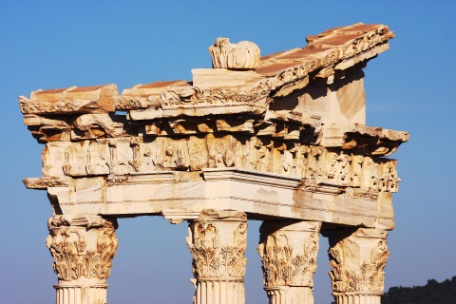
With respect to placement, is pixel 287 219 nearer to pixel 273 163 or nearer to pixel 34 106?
pixel 273 163

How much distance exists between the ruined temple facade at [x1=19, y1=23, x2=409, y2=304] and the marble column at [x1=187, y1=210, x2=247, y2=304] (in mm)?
30

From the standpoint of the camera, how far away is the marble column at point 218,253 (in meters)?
46.7

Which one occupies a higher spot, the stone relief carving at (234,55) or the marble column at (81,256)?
the stone relief carving at (234,55)

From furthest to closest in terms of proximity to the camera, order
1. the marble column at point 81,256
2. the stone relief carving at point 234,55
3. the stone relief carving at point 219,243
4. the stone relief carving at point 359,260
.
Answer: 1. the stone relief carving at point 359,260
2. the marble column at point 81,256
3. the stone relief carving at point 234,55
4. the stone relief carving at point 219,243

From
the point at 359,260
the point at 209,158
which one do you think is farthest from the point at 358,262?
the point at 209,158

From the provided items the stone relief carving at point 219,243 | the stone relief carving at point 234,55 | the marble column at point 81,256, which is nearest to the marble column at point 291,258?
the stone relief carving at point 219,243

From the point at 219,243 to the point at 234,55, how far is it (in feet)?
13.4

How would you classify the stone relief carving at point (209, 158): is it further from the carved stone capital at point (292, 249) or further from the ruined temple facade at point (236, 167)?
the carved stone capital at point (292, 249)

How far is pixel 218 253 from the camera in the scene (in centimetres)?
4678

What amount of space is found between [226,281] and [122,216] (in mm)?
3475

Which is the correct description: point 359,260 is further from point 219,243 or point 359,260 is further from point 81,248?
point 81,248

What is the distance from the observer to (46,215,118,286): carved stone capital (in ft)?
162

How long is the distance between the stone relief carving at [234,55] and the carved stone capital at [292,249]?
4.42 meters

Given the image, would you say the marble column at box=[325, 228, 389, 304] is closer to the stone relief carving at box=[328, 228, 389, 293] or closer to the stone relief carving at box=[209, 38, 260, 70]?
the stone relief carving at box=[328, 228, 389, 293]
